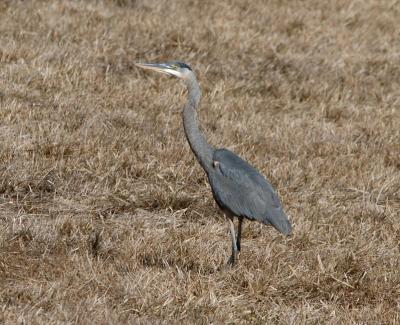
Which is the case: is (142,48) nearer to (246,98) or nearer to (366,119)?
(246,98)

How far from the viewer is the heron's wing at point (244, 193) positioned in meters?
5.72

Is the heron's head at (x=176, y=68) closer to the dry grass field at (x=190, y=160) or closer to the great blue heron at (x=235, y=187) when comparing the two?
the great blue heron at (x=235, y=187)

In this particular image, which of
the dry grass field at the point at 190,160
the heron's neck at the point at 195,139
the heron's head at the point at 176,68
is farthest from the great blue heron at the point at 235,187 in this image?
the dry grass field at the point at 190,160

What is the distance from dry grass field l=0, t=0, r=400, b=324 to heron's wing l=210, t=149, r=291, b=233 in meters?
0.39

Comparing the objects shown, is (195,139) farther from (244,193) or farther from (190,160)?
(190,160)

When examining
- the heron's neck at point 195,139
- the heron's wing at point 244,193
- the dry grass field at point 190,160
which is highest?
the heron's neck at point 195,139

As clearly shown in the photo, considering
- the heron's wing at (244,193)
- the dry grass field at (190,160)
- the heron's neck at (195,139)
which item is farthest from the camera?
the heron's neck at (195,139)

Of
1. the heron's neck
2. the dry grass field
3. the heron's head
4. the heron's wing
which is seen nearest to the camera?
the dry grass field

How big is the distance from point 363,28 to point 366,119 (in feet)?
11.3

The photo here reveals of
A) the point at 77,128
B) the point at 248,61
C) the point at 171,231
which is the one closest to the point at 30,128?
the point at 77,128

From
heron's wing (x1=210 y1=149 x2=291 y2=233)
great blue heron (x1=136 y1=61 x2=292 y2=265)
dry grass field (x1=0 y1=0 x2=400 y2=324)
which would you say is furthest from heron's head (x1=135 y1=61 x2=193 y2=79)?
dry grass field (x1=0 y1=0 x2=400 y2=324)

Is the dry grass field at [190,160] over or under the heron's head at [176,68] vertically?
under

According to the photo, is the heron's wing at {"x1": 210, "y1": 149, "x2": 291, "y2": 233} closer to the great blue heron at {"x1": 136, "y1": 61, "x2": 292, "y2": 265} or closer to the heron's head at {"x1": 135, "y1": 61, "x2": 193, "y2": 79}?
the great blue heron at {"x1": 136, "y1": 61, "x2": 292, "y2": 265}

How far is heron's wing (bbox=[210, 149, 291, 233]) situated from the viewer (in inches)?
225
